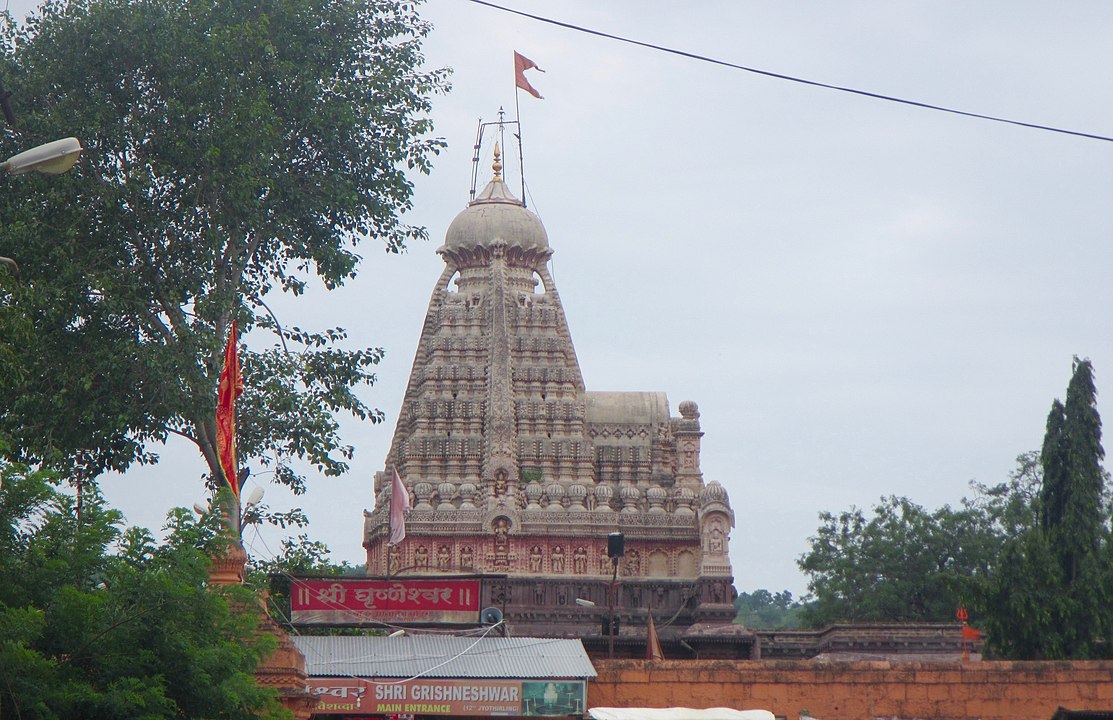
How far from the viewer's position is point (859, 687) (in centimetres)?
2269

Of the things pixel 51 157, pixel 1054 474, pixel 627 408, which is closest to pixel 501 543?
pixel 627 408

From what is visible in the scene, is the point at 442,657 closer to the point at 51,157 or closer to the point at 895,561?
the point at 51,157

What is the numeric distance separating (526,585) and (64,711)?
36899 millimetres

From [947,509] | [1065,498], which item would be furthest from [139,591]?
[947,509]

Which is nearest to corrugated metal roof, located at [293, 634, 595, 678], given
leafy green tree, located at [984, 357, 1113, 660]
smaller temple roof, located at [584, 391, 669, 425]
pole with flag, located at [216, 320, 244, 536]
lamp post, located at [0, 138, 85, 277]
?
pole with flag, located at [216, 320, 244, 536]

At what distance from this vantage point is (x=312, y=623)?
24.3 m

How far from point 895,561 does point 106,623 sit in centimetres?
4937

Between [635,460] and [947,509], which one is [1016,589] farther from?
[947,509]

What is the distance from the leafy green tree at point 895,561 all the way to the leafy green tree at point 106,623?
46.1 m

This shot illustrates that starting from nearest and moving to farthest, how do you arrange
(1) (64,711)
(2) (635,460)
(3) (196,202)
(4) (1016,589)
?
(1) (64,711) < (3) (196,202) < (4) (1016,589) < (2) (635,460)

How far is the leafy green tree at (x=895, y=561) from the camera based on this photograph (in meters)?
59.0

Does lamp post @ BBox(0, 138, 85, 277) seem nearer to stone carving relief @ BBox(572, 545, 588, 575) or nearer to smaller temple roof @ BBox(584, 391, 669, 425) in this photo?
stone carving relief @ BBox(572, 545, 588, 575)

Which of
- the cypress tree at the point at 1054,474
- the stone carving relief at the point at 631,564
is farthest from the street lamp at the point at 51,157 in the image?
the stone carving relief at the point at 631,564

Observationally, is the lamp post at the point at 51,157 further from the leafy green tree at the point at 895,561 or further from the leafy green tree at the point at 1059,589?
the leafy green tree at the point at 895,561
